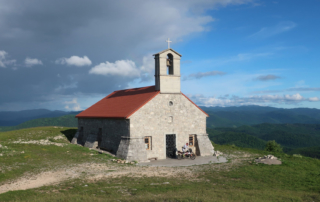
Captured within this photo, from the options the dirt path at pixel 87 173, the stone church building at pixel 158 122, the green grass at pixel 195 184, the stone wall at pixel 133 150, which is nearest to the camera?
the green grass at pixel 195 184

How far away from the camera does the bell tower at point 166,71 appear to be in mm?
26750

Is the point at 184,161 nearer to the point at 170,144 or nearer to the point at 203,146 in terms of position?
the point at 170,144

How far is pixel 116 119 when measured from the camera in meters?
26.8

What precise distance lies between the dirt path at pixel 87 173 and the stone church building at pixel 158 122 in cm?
334

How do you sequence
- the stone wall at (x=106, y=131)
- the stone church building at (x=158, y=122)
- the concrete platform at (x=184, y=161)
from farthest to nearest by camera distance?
the stone wall at (x=106, y=131) → the stone church building at (x=158, y=122) → the concrete platform at (x=184, y=161)

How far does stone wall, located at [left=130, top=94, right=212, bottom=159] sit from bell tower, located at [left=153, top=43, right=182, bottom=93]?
2.82ft

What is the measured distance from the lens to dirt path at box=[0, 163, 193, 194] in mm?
16328

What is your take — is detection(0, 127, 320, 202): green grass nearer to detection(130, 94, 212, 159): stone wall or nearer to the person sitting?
the person sitting

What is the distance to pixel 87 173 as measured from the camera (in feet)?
62.4

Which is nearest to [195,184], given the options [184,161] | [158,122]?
[184,161]

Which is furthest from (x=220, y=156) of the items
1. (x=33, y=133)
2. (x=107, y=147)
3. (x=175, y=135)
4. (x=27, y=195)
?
(x=33, y=133)

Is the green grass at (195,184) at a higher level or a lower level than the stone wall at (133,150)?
lower

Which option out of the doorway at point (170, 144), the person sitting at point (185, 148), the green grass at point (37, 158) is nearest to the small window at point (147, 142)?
the doorway at point (170, 144)

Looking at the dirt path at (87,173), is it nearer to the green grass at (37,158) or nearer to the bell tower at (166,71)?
the green grass at (37,158)
